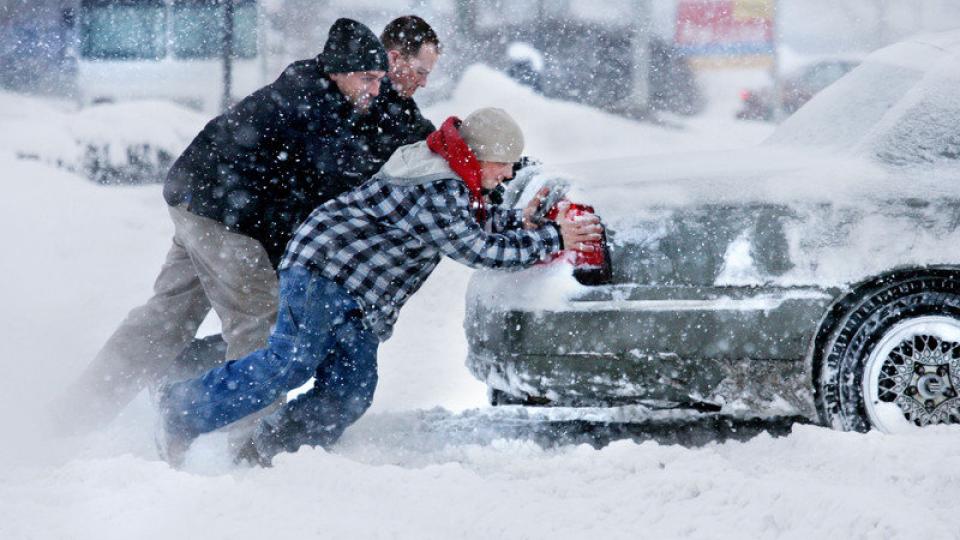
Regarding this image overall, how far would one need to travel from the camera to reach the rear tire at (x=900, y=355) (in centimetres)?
420

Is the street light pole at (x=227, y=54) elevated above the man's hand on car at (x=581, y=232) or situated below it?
below

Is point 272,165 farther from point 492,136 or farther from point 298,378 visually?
point 492,136

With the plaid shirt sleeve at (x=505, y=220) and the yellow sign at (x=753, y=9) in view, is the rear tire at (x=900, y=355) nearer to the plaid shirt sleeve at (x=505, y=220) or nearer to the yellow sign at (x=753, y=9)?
the plaid shirt sleeve at (x=505, y=220)

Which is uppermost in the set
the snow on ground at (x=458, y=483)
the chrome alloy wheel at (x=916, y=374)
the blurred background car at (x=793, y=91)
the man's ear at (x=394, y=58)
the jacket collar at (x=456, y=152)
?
the man's ear at (x=394, y=58)

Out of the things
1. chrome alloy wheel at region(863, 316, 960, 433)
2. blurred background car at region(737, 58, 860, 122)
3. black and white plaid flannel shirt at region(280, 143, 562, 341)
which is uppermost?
black and white plaid flannel shirt at region(280, 143, 562, 341)

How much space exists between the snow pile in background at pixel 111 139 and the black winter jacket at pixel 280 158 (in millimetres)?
11342

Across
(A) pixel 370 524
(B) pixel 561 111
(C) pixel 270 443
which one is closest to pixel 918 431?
(A) pixel 370 524

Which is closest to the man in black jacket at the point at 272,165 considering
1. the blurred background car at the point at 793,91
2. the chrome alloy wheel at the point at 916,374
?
Answer: the chrome alloy wheel at the point at 916,374

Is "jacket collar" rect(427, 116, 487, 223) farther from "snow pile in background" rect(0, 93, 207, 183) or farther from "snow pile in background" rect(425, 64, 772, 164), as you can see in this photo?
"snow pile in background" rect(425, 64, 772, 164)

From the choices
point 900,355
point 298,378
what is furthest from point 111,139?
point 900,355

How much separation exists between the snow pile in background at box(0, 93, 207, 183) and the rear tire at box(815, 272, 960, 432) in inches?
500

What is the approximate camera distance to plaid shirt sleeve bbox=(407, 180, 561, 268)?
4.11 meters

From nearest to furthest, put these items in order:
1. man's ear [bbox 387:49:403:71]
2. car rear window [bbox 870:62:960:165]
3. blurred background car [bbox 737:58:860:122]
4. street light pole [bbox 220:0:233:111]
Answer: car rear window [bbox 870:62:960:165]
man's ear [bbox 387:49:403:71]
street light pole [bbox 220:0:233:111]
blurred background car [bbox 737:58:860:122]

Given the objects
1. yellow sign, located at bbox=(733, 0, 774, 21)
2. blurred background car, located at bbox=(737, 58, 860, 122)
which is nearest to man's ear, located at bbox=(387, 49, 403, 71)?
blurred background car, located at bbox=(737, 58, 860, 122)
